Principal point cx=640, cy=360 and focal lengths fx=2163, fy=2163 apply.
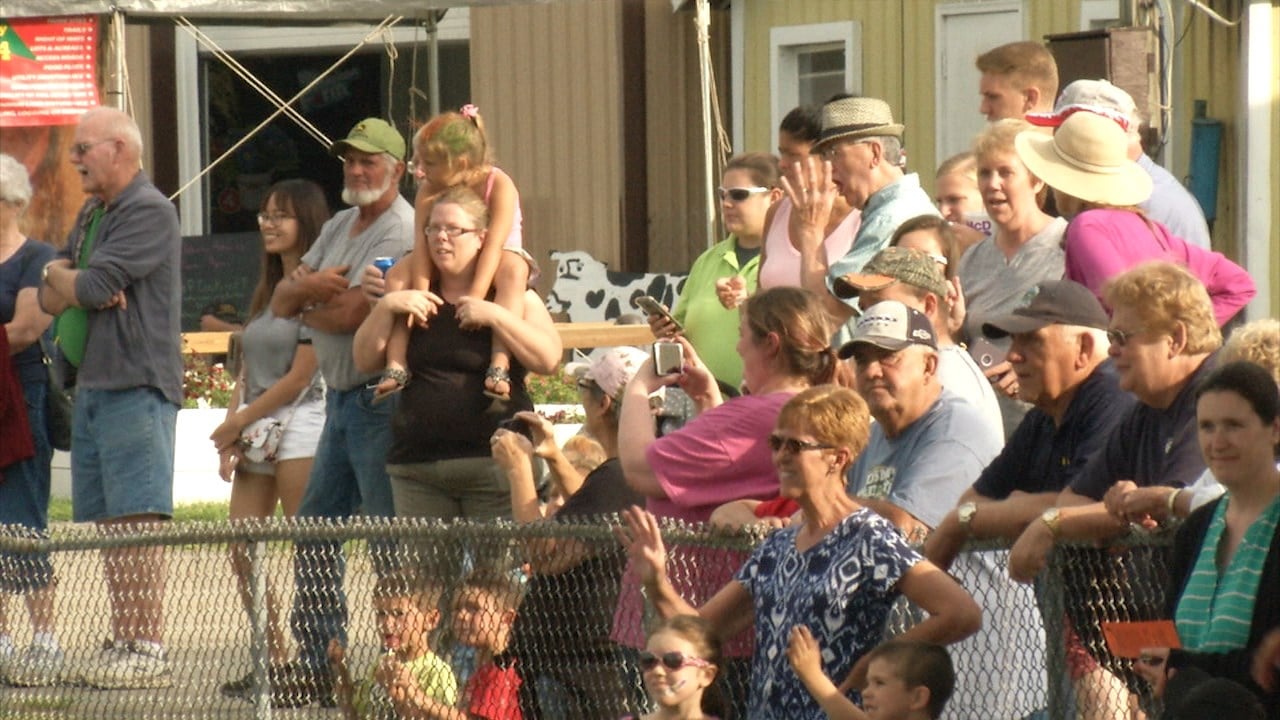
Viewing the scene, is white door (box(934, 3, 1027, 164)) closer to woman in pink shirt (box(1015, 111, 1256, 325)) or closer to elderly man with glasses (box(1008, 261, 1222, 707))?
woman in pink shirt (box(1015, 111, 1256, 325))

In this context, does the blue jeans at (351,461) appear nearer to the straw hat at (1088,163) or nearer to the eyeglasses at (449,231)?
the eyeglasses at (449,231)

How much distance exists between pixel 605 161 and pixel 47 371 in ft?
31.8

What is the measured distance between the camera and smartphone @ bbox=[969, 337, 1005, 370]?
656cm

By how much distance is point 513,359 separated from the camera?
24.1 feet

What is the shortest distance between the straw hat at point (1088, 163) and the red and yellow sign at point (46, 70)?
921cm

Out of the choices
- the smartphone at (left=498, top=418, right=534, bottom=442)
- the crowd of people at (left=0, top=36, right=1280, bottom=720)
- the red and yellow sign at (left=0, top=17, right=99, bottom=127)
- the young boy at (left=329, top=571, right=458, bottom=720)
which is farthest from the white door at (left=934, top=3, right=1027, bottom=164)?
the young boy at (left=329, top=571, right=458, bottom=720)

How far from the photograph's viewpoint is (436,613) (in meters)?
6.19

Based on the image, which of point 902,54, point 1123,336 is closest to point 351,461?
point 1123,336

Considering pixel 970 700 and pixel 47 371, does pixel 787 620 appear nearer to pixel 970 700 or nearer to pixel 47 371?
pixel 970 700

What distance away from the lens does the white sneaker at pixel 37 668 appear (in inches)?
279

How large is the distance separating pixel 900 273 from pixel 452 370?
1956 millimetres

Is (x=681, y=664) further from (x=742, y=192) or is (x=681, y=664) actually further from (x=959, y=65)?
(x=959, y=65)

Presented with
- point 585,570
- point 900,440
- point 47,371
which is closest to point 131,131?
point 47,371

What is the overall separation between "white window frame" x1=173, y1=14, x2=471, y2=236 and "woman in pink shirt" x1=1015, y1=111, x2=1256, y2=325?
13282mm
